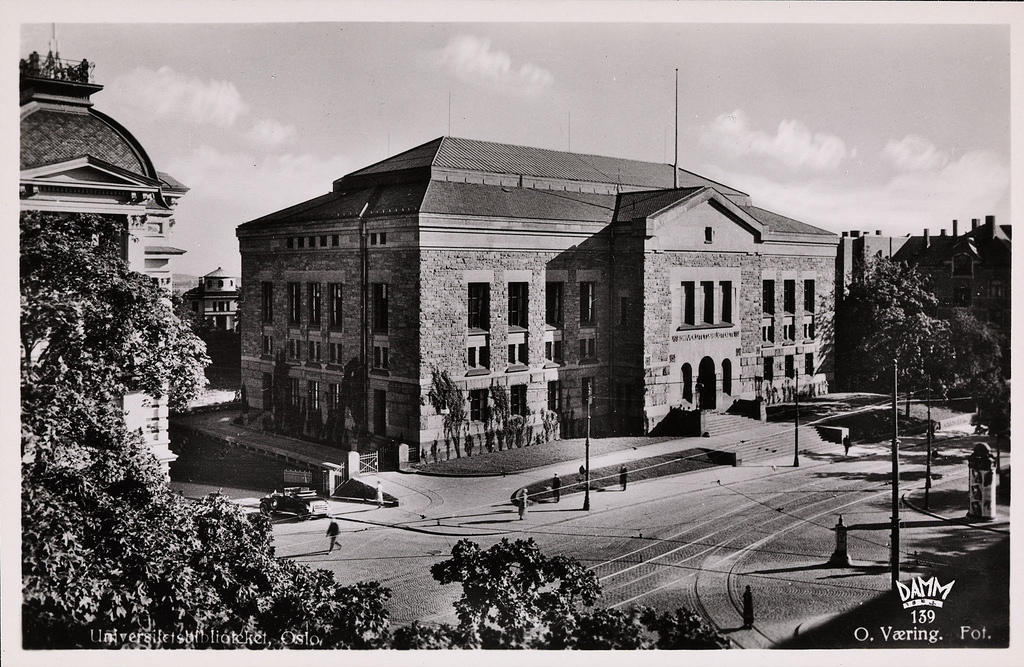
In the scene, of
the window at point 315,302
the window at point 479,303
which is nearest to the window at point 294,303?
the window at point 315,302

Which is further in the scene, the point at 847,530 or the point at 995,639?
the point at 847,530

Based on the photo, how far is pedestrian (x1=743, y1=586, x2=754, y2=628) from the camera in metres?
12.5

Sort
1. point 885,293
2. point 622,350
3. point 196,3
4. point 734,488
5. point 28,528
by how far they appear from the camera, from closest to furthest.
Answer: point 28,528 → point 196,3 → point 734,488 → point 885,293 → point 622,350

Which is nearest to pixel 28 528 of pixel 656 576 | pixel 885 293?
pixel 656 576

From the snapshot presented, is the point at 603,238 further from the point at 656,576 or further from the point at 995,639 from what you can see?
the point at 995,639

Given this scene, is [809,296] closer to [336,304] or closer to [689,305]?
[689,305]

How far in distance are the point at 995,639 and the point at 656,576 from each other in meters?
5.38

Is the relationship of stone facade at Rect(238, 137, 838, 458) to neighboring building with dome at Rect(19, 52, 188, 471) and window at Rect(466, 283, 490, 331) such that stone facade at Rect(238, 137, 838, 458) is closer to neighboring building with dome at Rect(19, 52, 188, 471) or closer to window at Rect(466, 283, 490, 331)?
window at Rect(466, 283, 490, 331)

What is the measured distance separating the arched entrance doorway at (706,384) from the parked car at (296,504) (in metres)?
9.50

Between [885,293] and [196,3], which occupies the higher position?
[196,3]

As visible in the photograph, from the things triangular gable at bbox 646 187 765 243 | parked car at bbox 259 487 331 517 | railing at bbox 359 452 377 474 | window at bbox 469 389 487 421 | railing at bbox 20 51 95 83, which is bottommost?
parked car at bbox 259 487 331 517

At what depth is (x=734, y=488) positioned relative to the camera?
15.8m

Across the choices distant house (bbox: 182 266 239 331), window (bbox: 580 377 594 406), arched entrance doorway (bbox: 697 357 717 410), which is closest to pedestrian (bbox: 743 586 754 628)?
window (bbox: 580 377 594 406)

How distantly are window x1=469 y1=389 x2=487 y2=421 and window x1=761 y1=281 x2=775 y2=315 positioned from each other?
738 cm
